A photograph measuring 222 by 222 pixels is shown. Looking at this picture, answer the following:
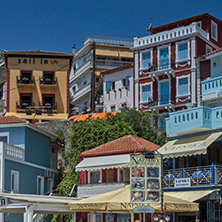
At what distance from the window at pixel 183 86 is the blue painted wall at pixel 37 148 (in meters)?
12.4

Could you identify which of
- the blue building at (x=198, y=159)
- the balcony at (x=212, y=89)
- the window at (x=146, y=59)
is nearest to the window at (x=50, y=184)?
the blue building at (x=198, y=159)

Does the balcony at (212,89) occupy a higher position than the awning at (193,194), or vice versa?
the balcony at (212,89)

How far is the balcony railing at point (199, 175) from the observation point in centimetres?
2725

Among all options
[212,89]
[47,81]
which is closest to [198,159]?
[212,89]

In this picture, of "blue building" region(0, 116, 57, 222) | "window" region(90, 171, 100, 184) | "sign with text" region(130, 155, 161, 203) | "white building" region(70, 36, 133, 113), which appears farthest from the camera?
"white building" region(70, 36, 133, 113)

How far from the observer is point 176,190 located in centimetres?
2930

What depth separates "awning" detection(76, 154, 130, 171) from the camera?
3150cm

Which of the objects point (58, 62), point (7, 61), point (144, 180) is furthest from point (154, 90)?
point (144, 180)

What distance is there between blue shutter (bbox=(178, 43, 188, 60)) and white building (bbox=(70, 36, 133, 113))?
20.9 metres

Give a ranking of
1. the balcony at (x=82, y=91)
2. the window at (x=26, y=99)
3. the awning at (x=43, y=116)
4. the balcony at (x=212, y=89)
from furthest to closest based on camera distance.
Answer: the balcony at (x=82, y=91) < the window at (x=26, y=99) < the awning at (x=43, y=116) < the balcony at (x=212, y=89)

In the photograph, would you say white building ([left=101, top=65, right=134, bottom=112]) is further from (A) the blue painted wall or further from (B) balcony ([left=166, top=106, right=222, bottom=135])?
(B) balcony ([left=166, top=106, right=222, bottom=135])

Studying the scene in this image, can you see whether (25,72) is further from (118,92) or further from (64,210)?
(64,210)

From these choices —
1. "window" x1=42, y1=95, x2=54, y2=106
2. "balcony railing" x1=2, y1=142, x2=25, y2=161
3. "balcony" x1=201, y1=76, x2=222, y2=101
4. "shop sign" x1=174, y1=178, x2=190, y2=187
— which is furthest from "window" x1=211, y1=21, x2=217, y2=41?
"balcony railing" x1=2, y1=142, x2=25, y2=161

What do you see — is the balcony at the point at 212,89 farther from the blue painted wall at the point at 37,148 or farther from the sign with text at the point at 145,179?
the sign with text at the point at 145,179
